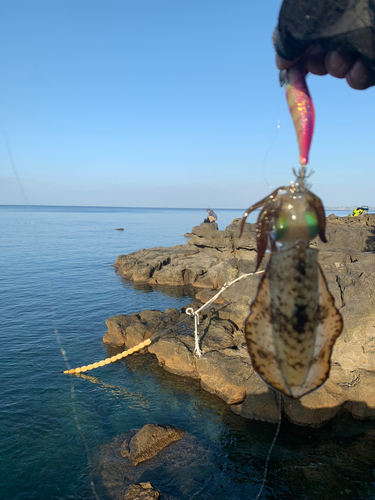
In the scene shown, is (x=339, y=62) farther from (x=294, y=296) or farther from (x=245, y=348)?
(x=245, y=348)

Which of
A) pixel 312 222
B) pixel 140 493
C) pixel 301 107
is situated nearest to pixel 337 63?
pixel 301 107

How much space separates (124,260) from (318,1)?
3614 cm

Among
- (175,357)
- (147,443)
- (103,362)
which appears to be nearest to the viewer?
(147,443)

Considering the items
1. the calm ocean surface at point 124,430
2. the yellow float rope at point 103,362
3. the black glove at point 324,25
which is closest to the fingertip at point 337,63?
the black glove at point 324,25

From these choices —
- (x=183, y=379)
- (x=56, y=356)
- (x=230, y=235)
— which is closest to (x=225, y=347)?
(x=183, y=379)

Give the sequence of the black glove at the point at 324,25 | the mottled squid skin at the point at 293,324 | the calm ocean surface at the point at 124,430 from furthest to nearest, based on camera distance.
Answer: the calm ocean surface at the point at 124,430, the black glove at the point at 324,25, the mottled squid skin at the point at 293,324

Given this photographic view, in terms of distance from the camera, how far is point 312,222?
8.32ft

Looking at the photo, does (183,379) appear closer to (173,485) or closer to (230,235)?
(173,485)

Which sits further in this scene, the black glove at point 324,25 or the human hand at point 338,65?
the human hand at point 338,65

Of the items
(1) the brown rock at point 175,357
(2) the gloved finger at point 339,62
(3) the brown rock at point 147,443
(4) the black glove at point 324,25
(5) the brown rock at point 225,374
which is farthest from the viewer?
(1) the brown rock at point 175,357

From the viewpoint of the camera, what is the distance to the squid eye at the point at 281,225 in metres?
2.52

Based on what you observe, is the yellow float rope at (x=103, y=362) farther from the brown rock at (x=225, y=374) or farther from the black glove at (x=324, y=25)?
the black glove at (x=324, y=25)

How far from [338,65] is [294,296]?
2.17 metres

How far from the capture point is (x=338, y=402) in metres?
11.3
